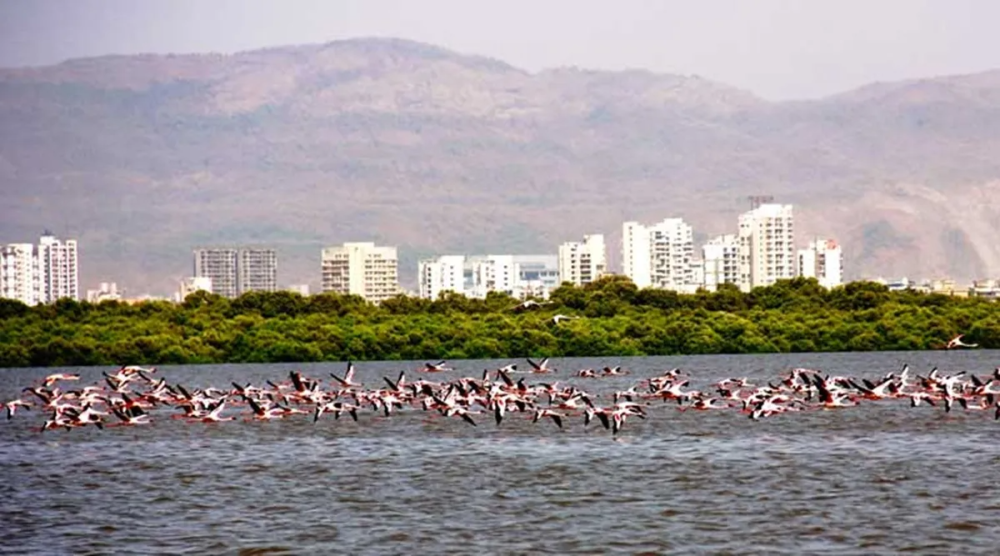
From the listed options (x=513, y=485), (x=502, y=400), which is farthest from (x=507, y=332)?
(x=513, y=485)

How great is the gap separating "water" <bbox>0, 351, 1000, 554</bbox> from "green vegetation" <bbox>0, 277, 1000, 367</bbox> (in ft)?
116

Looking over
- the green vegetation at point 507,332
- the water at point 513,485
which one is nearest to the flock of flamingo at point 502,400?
the water at point 513,485

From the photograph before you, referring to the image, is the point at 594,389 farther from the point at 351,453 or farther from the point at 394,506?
the point at 394,506

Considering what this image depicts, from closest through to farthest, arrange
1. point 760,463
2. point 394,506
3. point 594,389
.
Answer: point 394,506 < point 760,463 < point 594,389

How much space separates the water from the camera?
95.4ft

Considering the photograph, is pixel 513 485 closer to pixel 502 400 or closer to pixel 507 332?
pixel 502 400

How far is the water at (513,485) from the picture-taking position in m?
29.1

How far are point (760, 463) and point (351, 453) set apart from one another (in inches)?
373

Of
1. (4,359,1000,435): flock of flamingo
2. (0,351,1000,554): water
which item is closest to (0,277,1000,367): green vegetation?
(4,359,1000,435): flock of flamingo

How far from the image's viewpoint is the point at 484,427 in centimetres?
4925

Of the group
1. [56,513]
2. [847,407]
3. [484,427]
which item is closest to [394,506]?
[56,513]

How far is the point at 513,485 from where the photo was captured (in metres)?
36.0

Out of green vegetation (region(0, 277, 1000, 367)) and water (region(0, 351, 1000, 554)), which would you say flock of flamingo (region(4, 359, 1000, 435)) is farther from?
green vegetation (region(0, 277, 1000, 367))

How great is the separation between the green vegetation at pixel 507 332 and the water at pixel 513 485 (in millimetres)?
35490
